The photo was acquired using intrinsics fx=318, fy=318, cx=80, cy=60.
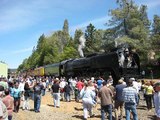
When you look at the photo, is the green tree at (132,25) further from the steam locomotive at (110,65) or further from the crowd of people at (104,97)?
the crowd of people at (104,97)

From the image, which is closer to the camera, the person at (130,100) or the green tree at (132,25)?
the person at (130,100)

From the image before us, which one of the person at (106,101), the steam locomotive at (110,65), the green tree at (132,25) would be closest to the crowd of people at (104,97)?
the person at (106,101)

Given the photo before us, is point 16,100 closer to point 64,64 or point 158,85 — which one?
point 158,85

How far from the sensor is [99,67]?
29.2 metres

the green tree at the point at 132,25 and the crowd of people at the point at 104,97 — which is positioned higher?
the green tree at the point at 132,25

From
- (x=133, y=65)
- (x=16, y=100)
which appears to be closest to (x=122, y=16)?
(x=133, y=65)

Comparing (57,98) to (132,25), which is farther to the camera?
(132,25)

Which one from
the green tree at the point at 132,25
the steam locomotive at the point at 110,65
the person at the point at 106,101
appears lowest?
the person at the point at 106,101

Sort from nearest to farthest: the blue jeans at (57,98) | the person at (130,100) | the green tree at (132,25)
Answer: the person at (130,100)
the blue jeans at (57,98)
the green tree at (132,25)

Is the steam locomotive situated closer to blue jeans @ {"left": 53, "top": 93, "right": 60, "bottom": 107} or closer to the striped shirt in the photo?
blue jeans @ {"left": 53, "top": 93, "right": 60, "bottom": 107}

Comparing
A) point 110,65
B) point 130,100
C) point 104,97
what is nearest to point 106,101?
point 104,97

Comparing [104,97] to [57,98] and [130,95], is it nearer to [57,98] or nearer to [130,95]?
[130,95]

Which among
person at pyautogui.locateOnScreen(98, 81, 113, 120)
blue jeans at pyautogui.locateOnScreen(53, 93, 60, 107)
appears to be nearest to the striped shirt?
person at pyautogui.locateOnScreen(98, 81, 113, 120)

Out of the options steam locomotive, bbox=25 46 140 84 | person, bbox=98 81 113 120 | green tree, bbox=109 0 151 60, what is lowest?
person, bbox=98 81 113 120
